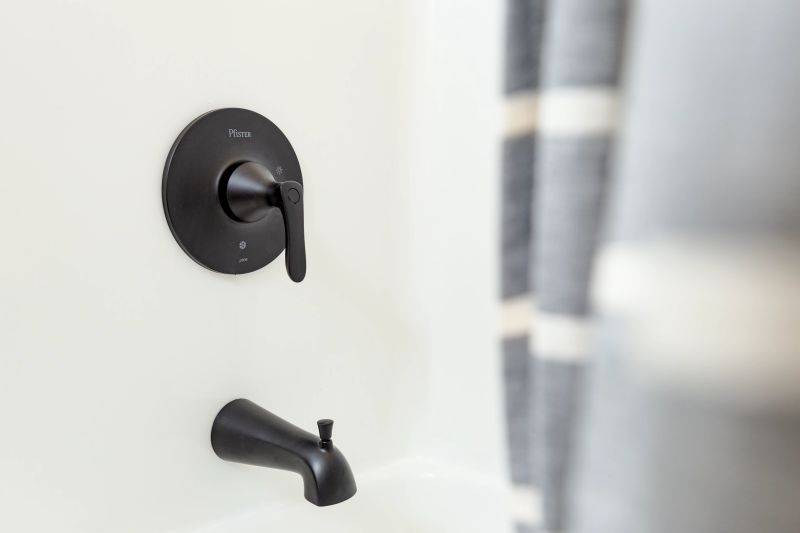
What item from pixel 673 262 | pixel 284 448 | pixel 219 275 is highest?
pixel 673 262

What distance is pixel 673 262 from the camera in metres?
0.23

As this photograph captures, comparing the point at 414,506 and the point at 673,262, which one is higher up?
the point at 673,262

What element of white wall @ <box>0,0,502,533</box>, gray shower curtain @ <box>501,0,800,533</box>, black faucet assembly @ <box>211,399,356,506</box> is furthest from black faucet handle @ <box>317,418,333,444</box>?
gray shower curtain @ <box>501,0,800,533</box>

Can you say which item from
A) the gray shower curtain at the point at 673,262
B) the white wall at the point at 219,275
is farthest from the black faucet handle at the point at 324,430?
the gray shower curtain at the point at 673,262

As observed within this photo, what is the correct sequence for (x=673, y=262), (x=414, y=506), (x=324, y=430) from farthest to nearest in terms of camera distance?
(x=414, y=506), (x=324, y=430), (x=673, y=262)

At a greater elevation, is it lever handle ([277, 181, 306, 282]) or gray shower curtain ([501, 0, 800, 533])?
gray shower curtain ([501, 0, 800, 533])

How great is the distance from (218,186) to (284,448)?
11.1 inches

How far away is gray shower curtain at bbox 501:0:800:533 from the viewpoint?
8.6 inches

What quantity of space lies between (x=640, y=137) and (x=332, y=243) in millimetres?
625

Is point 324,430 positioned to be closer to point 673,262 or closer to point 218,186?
point 218,186

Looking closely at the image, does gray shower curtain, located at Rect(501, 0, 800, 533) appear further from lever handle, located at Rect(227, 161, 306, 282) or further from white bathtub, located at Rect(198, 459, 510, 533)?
white bathtub, located at Rect(198, 459, 510, 533)

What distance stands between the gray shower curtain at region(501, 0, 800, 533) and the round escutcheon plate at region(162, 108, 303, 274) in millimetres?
485

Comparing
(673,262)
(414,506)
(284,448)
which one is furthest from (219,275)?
(673,262)

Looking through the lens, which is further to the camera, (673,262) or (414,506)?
(414,506)
